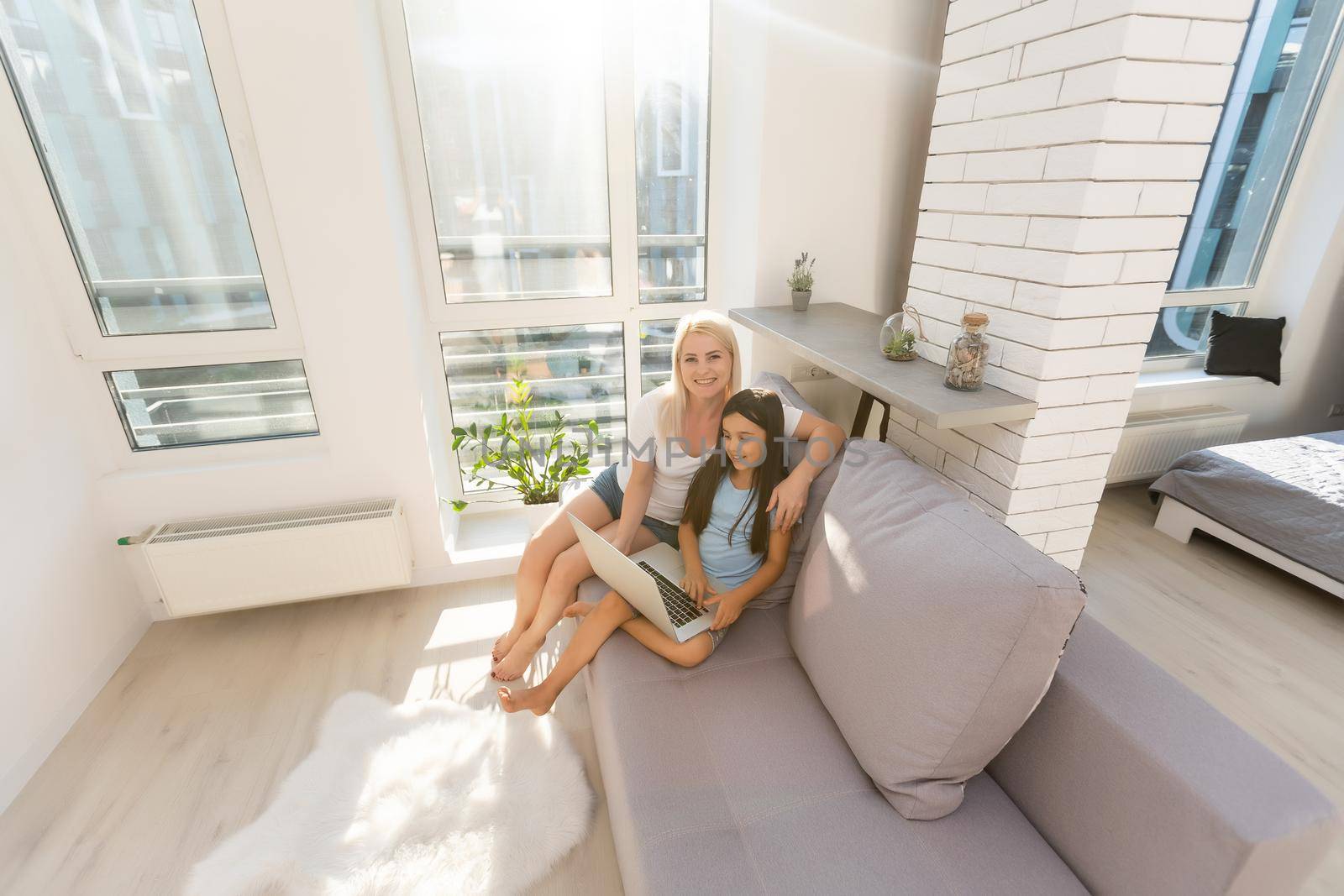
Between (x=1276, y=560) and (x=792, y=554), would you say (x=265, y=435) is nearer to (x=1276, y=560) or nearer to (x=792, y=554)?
(x=792, y=554)

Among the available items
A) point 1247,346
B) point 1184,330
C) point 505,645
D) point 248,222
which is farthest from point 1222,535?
point 248,222

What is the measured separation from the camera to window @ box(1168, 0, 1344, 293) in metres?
2.74

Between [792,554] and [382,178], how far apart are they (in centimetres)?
172

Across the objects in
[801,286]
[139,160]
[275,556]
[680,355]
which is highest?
[139,160]

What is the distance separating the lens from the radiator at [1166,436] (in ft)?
9.54

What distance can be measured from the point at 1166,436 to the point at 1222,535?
61 centimetres

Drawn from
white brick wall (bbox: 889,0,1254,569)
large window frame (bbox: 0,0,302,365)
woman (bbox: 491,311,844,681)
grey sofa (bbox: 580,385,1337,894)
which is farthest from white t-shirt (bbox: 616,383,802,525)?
large window frame (bbox: 0,0,302,365)

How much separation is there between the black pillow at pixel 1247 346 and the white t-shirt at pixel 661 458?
3.10 metres

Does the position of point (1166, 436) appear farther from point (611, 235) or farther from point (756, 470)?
point (611, 235)

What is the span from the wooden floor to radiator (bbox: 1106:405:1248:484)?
468 millimetres

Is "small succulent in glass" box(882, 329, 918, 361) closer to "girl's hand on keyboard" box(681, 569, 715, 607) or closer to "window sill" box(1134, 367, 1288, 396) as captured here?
"girl's hand on keyboard" box(681, 569, 715, 607)

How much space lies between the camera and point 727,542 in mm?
1627

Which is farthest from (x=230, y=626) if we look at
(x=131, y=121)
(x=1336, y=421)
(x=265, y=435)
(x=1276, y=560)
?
(x=1336, y=421)

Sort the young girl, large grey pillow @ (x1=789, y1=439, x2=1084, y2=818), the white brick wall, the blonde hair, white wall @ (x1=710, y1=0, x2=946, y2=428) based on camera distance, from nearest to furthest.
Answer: large grey pillow @ (x1=789, y1=439, x2=1084, y2=818), the white brick wall, the young girl, the blonde hair, white wall @ (x1=710, y1=0, x2=946, y2=428)
